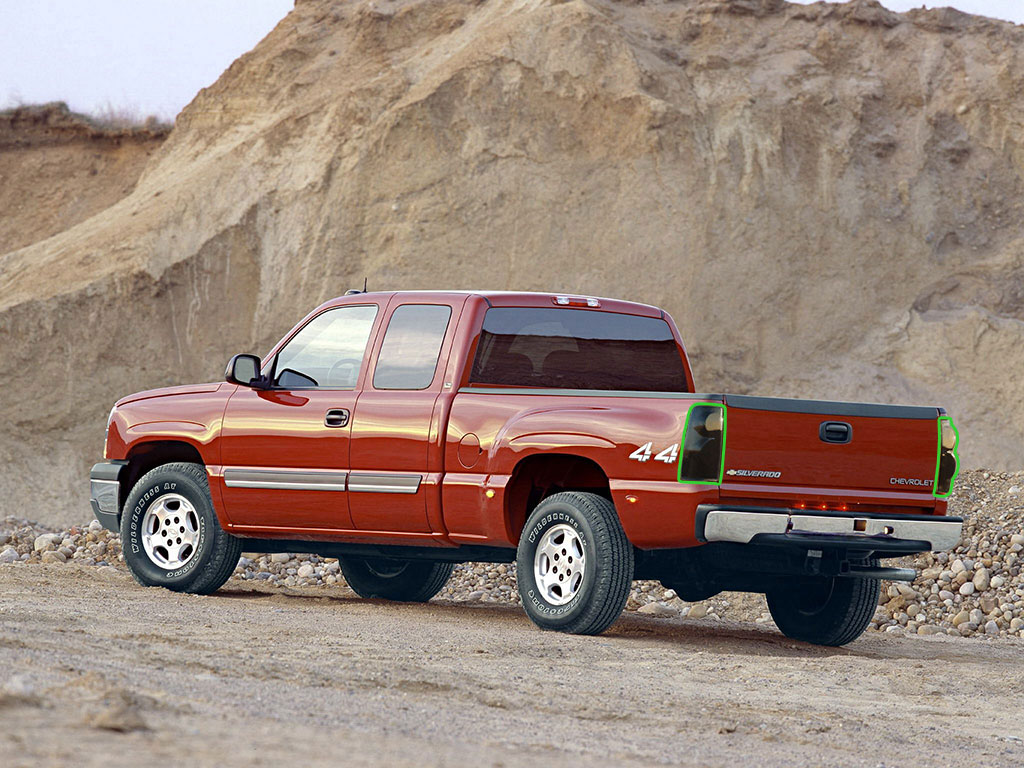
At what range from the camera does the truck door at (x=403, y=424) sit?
8945mm

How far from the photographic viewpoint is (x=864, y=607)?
9273mm

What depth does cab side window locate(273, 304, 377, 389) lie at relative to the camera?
31.3 feet

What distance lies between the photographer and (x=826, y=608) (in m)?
9.46

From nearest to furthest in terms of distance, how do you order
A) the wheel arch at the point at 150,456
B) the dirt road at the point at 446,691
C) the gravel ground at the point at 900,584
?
the dirt road at the point at 446,691, the wheel arch at the point at 150,456, the gravel ground at the point at 900,584

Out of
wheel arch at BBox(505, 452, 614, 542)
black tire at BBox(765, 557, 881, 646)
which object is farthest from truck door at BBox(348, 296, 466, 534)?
black tire at BBox(765, 557, 881, 646)

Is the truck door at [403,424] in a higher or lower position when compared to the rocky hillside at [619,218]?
lower

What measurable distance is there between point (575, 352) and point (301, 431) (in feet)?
6.03

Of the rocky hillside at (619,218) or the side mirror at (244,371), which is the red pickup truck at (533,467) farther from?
the rocky hillside at (619,218)

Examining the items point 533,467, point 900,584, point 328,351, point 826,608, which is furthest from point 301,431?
point 900,584

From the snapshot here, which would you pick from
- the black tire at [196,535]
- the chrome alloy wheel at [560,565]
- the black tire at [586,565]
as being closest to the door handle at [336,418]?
the black tire at [196,535]

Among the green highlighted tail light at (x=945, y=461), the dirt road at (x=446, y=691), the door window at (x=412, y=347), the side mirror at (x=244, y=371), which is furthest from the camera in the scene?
the side mirror at (x=244, y=371)

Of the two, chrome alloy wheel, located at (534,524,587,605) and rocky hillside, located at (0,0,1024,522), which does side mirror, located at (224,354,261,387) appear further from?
rocky hillside, located at (0,0,1024,522)

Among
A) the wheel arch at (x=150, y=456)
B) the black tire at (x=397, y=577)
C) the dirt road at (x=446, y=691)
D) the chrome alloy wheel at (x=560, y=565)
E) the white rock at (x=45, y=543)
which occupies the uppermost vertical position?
the wheel arch at (x=150, y=456)

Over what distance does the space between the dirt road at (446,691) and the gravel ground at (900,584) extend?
2.66 m
